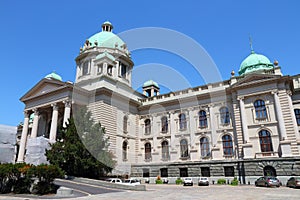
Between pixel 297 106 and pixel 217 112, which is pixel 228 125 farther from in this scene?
pixel 297 106

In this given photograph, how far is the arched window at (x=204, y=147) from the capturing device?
36.5 meters

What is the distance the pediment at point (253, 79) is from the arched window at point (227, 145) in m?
7.77

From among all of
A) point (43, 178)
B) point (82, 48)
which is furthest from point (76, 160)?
point (82, 48)

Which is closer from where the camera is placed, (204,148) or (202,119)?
(204,148)

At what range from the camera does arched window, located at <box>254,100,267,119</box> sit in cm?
3333

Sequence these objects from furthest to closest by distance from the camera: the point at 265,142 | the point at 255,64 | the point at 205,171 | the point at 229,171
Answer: the point at 255,64, the point at 205,171, the point at 229,171, the point at 265,142

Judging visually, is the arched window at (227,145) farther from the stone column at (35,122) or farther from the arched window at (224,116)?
the stone column at (35,122)

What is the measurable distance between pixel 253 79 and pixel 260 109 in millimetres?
4410

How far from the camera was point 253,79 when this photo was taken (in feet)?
112

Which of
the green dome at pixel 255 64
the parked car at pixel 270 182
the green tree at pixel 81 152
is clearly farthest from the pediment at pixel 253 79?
the green tree at pixel 81 152

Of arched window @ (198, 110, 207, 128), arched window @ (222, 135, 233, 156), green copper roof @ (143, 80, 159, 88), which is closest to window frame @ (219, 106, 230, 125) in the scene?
arched window @ (222, 135, 233, 156)

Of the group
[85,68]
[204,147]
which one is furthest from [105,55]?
[204,147]

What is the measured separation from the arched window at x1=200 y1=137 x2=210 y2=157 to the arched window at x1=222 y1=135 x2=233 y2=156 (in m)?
2.58

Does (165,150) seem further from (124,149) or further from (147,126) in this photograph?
(124,149)
